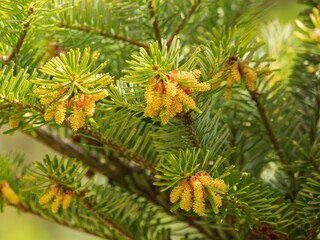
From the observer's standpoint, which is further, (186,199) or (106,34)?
(106,34)

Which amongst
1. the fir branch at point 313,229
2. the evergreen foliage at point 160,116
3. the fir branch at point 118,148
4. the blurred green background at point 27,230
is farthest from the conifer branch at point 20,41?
the blurred green background at point 27,230

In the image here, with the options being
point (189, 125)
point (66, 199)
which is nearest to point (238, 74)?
point (189, 125)

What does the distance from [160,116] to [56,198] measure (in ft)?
0.51

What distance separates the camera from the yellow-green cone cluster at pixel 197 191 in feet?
1.37

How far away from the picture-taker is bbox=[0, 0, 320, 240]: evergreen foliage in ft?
1.37

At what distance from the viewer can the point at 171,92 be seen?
40cm

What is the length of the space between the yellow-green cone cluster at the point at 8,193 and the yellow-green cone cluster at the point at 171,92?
249 mm

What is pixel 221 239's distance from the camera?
610 mm

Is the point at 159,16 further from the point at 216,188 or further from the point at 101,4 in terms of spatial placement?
the point at 216,188

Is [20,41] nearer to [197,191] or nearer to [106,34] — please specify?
[106,34]

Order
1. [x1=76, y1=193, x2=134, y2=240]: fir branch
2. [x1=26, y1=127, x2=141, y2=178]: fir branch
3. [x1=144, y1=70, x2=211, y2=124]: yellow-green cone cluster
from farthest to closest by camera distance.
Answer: [x1=26, y1=127, x2=141, y2=178]: fir branch
[x1=76, y1=193, x2=134, y2=240]: fir branch
[x1=144, y1=70, x2=211, y2=124]: yellow-green cone cluster

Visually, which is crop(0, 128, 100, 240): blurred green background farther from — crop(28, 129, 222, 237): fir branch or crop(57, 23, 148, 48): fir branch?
crop(57, 23, 148, 48): fir branch

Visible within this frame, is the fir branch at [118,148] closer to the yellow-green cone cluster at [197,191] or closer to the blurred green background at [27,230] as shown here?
the yellow-green cone cluster at [197,191]

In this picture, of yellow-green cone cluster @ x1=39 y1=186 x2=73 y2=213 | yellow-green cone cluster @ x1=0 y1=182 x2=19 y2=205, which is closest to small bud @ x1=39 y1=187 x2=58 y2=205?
yellow-green cone cluster @ x1=39 y1=186 x2=73 y2=213
